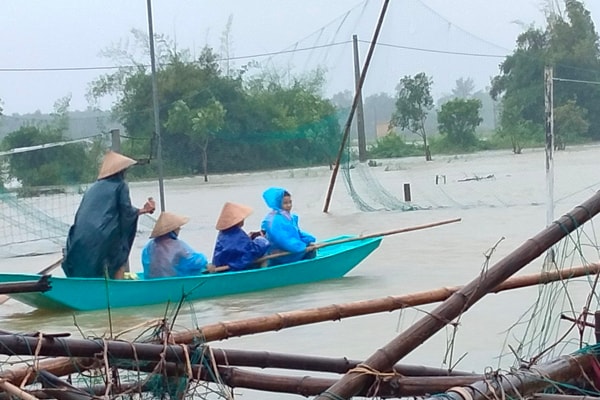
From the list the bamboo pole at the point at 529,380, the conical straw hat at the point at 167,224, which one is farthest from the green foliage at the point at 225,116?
the bamboo pole at the point at 529,380

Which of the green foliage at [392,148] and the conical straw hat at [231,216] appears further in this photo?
the green foliage at [392,148]

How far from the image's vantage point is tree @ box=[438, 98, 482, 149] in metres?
19.5

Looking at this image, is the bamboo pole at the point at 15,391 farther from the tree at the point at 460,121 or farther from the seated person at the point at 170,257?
the tree at the point at 460,121

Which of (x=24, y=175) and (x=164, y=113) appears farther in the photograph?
(x=164, y=113)

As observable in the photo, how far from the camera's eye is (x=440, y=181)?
18.5 m

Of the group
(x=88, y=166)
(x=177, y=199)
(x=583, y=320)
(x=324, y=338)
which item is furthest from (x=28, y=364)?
(x=177, y=199)

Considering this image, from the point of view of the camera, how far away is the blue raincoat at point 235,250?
7184mm

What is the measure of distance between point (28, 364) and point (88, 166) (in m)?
11.5

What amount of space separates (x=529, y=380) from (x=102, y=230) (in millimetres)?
5018

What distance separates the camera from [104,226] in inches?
271

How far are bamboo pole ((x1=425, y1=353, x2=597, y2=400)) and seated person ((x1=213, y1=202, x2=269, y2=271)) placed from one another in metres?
4.88

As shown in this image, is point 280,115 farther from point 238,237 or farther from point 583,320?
point 583,320

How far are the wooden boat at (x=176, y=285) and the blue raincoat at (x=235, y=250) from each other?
0.14 m

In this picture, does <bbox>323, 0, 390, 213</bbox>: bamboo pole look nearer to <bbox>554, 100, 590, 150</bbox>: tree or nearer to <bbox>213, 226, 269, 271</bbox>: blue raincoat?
<bbox>213, 226, 269, 271</bbox>: blue raincoat
